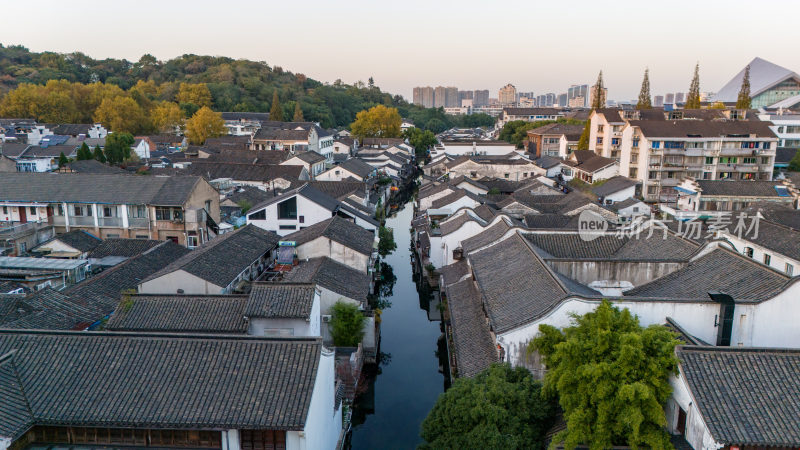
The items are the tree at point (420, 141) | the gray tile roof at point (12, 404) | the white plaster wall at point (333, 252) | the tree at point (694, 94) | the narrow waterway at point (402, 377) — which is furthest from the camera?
the tree at point (420, 141)

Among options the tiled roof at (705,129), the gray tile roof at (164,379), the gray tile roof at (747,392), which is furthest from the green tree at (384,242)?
the tiled roof at (705,129)

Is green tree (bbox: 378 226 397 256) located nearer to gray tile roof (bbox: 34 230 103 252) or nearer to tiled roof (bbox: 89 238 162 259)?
tiled roof (bbox: 89 238 162 259)

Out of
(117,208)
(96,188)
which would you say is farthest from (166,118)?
(117,208)

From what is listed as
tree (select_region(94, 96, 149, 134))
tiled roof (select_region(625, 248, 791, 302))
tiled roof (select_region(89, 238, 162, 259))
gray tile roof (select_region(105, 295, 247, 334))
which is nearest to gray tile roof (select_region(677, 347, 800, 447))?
tiled roof (select_region(625, 248, 791, 302))

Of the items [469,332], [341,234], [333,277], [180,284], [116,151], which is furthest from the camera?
[116,151]

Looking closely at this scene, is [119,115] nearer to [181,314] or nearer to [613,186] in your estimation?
[613,186]

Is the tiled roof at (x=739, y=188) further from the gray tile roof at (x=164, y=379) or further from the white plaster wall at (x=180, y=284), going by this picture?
the gray tile roof at (x=164, y=379)
